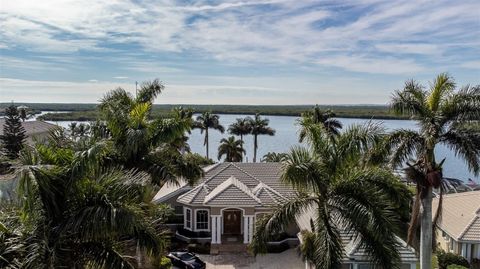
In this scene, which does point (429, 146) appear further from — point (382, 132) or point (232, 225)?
point (232, 225)

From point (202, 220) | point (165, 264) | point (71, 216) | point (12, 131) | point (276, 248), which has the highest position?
point (12, 131)

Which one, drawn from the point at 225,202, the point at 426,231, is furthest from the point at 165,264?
the point at 426,231

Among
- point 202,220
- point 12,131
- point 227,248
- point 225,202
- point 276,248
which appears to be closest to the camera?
point 276,248

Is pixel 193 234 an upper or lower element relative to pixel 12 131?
lower

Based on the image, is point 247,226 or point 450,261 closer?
point 450,261

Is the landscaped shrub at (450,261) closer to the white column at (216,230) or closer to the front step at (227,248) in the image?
the front step at (227,248)

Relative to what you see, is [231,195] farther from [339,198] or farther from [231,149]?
[231,149]

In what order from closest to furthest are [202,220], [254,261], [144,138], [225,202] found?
[144,138] < [254,261] < [225,202] < [202,220]

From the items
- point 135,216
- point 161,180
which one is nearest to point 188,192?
point 161,180
